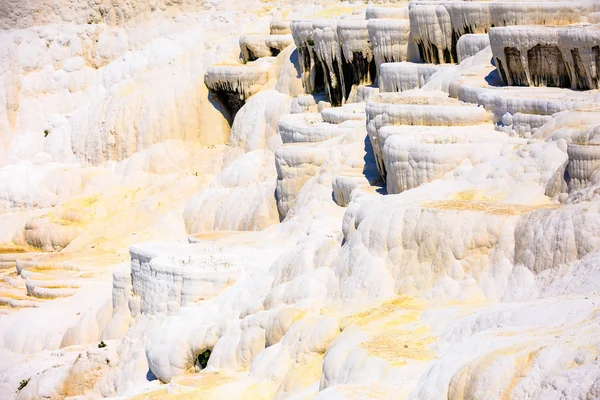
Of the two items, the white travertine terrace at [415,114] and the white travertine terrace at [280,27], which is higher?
the white travertine terrace at [415,114]

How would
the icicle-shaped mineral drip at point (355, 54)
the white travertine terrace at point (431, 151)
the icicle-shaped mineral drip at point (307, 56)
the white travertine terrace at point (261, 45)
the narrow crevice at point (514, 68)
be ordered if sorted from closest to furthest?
the white travertine terrace at point (431, 151), the narrow crevice at point (514, 68), the icicle-shaped mineral drip at point (355, 54), the icicle-shaped mineral drip at point (307, 56), the white travertine terrace at point (261, 45)

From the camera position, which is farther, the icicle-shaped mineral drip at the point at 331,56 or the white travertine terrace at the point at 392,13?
the icicle-shaped mineral drip at the point at 331,56

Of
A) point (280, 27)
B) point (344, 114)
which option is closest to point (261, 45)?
point (280, 27)

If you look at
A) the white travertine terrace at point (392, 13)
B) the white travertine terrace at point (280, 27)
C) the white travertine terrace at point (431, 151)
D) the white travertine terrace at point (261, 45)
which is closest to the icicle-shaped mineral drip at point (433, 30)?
the white travertine terrace at point (392, 13)

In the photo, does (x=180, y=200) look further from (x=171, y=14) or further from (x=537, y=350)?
(x=537, y=350)

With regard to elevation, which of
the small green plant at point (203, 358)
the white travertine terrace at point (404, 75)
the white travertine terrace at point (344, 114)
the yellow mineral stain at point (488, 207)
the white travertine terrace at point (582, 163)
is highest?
the white travertine terrace at point (582, 163)

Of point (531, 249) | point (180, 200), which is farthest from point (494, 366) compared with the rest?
point (180, 200)

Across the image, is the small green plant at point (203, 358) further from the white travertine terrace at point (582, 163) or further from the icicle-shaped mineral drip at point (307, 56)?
the icicle-shaped mineral drip at point (307, 56)
